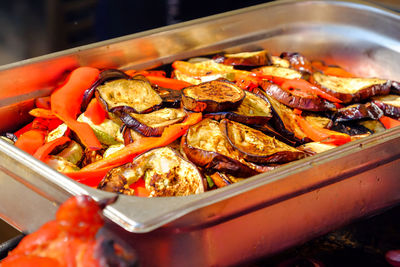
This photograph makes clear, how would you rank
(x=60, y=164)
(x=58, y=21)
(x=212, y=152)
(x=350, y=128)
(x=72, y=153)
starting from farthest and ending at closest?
(x=58, y=21) → (x=350, y=128) → (x=72, y=153) → (x=60, y=164) → (x=212, y=152)

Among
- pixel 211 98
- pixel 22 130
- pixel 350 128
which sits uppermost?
pixel 211 98

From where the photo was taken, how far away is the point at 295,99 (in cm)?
240

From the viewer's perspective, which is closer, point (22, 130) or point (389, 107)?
point (22, 130)

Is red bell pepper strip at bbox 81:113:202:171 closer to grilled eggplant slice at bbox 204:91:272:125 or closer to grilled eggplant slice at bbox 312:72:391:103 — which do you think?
grilled eggplant slice at bbox 204:91:272:125

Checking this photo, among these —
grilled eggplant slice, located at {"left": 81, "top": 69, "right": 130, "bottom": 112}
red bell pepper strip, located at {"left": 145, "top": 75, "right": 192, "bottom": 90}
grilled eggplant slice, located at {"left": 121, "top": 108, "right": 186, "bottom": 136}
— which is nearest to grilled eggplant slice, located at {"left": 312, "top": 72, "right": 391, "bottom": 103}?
red bell pepper strip, located at {"left": 145, "top": 75, "right": 192, "bottom": 90}

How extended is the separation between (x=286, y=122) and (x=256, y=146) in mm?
404

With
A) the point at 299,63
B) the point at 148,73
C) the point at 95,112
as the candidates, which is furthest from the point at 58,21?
the point at 95,112

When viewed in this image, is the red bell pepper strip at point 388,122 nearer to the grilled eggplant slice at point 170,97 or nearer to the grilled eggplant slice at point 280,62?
the grilled eggplant slice at point 280,62

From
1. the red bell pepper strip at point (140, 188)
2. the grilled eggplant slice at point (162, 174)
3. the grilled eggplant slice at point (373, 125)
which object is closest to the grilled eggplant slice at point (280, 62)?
the grilled eggplant slice at point (373, 125)

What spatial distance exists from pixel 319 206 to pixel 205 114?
1.96 feet

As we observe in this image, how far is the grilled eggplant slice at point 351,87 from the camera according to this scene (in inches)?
102

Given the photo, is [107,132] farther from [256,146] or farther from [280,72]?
[280,72]

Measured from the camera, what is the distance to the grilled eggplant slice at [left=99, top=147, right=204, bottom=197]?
1758mm

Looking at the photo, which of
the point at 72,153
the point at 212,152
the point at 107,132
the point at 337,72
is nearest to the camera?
the point at 212,152
